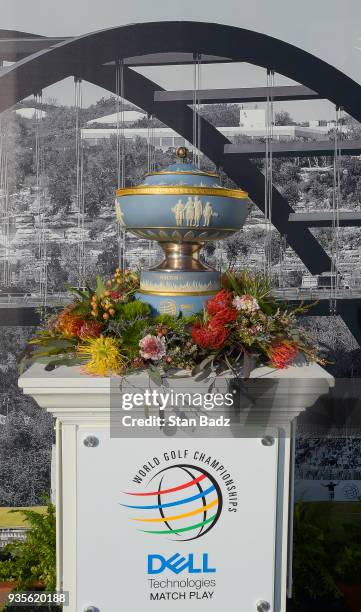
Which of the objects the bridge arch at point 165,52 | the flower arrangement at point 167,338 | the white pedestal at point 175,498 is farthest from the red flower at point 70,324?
the bridge arch at point 165,52

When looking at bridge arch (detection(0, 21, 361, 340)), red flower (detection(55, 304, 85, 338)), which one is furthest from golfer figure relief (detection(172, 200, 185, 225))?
bridge arch (detection(0, 21, 361, 340))

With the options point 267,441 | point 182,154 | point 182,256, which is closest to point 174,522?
point 267,441

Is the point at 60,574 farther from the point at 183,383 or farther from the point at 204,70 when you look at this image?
the point at 204,70

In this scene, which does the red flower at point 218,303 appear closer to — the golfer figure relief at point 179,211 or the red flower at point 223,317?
the red flower at point 223,317

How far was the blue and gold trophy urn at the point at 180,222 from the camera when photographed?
1499 millimetres

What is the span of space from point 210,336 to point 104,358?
0.78 ft

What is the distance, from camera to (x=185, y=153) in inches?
64.6

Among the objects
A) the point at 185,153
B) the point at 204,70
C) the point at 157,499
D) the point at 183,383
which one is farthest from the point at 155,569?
the point at 204,70

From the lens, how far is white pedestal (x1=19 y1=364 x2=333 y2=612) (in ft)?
4.75

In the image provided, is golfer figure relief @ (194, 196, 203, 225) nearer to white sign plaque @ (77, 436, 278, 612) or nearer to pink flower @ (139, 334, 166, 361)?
pink flower @ (139, 334, 166, 361)

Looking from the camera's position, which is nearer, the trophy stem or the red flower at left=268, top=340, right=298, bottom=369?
the red flower at left=268, top=340, right=298, bottom=369

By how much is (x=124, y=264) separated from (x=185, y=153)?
911mm

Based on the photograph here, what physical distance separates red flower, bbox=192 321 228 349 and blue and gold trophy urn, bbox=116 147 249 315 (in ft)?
0.53

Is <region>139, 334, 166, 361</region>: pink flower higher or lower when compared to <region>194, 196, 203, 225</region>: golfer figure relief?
lower
